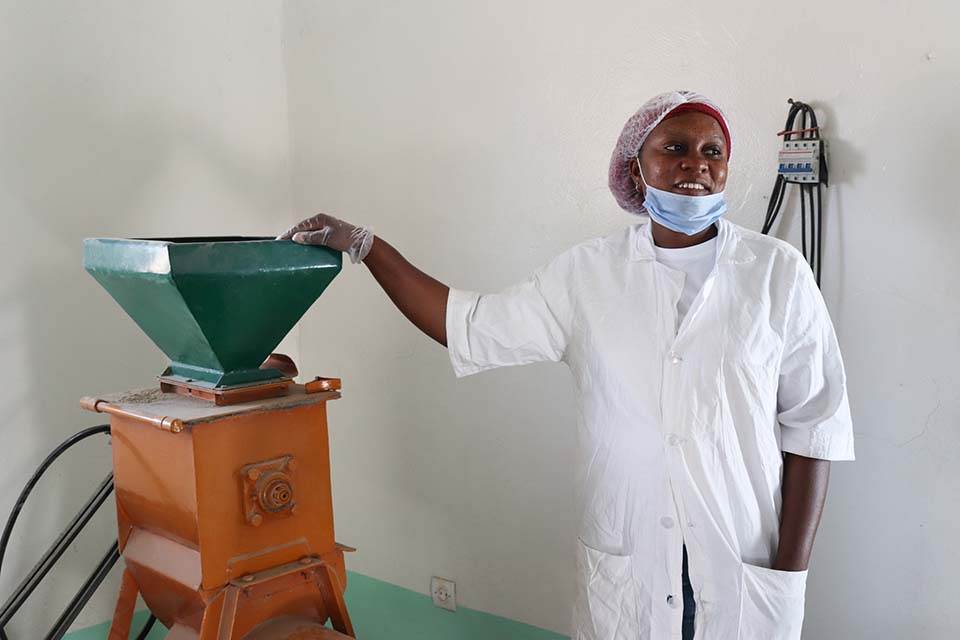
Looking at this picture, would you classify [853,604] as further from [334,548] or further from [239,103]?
[239,103]

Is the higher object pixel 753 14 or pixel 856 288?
pixel 753 14

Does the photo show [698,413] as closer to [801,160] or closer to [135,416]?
[801,160]

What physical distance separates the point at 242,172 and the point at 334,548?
141 cm

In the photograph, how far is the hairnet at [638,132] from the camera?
1548 mm

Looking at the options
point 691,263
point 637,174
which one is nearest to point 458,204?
point 637,174

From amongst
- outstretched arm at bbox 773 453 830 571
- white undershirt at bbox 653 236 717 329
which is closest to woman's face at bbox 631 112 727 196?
white undershirt at bbox 653 236 717 329

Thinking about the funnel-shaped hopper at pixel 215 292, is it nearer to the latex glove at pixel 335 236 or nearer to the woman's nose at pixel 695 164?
the latex glove at pixel 335 236

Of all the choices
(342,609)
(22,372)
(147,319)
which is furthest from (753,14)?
(22,372)

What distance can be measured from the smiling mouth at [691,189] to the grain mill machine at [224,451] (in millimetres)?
730

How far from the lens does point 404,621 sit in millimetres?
2615

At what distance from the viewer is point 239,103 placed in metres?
2.68

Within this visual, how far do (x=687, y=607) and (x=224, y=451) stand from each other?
0.95 m

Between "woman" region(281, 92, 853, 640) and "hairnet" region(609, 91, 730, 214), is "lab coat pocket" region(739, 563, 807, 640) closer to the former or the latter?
"woman" region(281, 92, 853, 640)

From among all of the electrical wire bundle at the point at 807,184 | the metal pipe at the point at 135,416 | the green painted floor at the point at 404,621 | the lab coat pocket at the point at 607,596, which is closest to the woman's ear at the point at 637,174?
the electrical wire bundle at the point at 807,184
